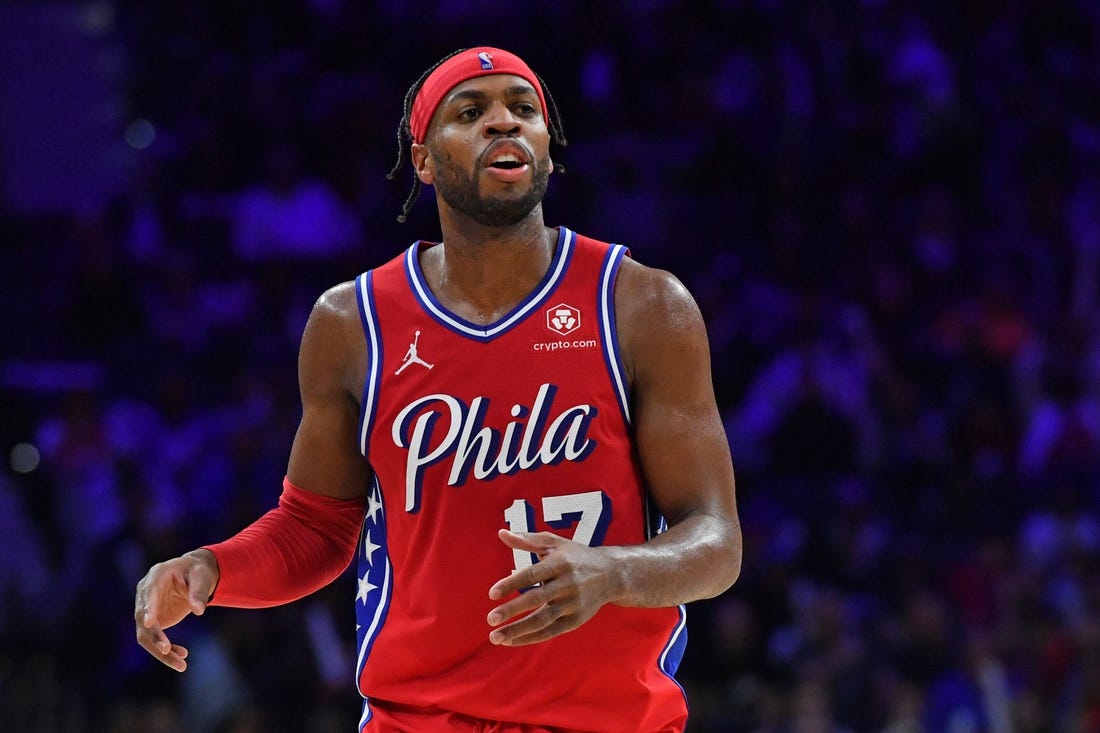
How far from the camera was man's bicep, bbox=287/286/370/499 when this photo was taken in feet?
12.8

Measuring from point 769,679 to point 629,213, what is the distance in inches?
151

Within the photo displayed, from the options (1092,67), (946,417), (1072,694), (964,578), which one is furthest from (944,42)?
(1072,694)

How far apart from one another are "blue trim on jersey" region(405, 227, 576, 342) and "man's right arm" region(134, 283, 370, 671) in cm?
17

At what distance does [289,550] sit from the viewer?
3.97m

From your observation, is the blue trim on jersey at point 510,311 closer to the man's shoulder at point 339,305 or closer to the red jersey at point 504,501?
the red jersey at point 504,501

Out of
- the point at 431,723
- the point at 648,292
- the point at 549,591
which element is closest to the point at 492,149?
the point at 648,292

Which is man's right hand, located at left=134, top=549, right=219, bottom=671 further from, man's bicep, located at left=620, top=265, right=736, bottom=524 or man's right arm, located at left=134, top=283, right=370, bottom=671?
man's bicep, located at left=620, top=265, right=736, bottom=524

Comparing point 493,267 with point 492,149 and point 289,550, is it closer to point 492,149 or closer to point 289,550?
point 492,149

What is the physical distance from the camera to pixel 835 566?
28.7ft

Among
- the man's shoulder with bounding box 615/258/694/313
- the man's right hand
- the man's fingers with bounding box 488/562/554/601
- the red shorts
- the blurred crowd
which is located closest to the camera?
the man's fingers with bounding box 488/562/554/601

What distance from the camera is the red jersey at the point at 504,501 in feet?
11.8

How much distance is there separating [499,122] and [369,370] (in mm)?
681

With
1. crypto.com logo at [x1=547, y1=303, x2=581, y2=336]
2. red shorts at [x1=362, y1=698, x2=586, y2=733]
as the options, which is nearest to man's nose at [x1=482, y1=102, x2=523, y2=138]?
crypto.com logo at [x1=547, y1=303, x2=581, y2=336]

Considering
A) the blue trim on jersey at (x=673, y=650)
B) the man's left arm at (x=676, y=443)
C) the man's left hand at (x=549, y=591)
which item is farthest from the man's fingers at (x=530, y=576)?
the blue trim on jersey at (x=673, y=650)
